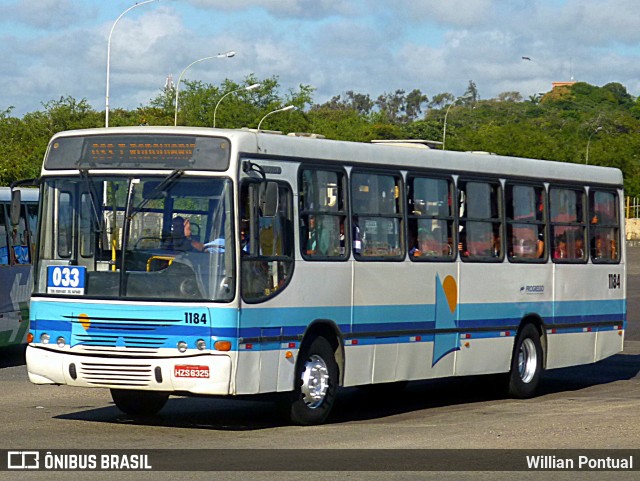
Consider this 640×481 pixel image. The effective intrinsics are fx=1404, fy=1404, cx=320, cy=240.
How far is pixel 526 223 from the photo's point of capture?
17828 millimetres

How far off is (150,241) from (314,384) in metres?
2.26

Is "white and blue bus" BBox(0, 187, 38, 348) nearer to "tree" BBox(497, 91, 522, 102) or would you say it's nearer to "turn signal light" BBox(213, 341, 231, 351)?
"turn signal light" BBox(213, 341, 231, 351)

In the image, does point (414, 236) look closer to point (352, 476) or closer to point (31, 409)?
point (31, 409)

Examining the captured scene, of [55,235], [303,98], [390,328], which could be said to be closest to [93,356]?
[55,235]

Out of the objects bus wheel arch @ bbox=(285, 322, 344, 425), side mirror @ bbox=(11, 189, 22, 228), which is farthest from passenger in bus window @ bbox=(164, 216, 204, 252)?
side mirror @ bbox=(11, 189, 22, 228)

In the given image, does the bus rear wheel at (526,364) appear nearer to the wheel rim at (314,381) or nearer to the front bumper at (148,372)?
the wheel rim at (314,381)

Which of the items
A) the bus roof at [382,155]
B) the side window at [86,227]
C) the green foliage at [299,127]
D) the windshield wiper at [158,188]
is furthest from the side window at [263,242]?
the green foliage at [299,127]

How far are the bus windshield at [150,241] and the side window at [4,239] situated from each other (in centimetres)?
Result: 777

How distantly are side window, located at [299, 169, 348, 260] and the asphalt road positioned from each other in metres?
1.77

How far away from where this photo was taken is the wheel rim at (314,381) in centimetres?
1384

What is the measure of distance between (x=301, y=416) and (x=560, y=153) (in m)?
88.6

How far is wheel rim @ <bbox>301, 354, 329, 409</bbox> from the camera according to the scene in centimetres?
1384

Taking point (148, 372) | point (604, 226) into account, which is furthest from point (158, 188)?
point (604, 226)

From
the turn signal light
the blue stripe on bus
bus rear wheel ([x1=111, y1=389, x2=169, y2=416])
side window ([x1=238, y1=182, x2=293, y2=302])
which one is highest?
side window ([x1=238, y1=182, x2=293, y2=302])
